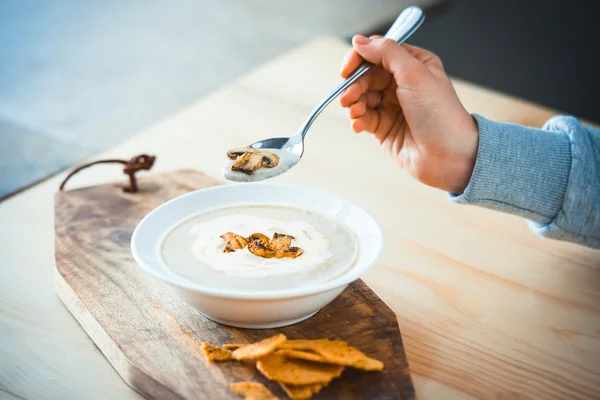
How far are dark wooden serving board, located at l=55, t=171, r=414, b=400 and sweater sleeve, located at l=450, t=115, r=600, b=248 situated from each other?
0.29 metres

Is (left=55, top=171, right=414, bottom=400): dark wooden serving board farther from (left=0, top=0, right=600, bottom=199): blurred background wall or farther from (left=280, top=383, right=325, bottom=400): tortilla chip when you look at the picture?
(left=0, top=0, right=600, bottom=199): blurred background wall

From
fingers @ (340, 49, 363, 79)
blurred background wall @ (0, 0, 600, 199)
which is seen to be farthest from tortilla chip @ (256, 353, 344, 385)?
blurred background wall @ (0, 0, 600, 199)

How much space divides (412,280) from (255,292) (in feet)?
1.15

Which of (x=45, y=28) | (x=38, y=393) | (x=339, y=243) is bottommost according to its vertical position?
(x=45, y=28)

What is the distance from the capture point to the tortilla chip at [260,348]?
80 centimetres

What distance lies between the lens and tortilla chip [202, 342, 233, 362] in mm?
829

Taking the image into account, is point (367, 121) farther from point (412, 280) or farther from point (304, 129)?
point (412, 280)

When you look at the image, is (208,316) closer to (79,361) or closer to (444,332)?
(79,361)

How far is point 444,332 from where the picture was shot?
0.97 meters

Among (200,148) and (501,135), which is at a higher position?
(501,135)

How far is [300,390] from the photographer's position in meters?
0.78

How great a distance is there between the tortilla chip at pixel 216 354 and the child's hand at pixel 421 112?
509 mm

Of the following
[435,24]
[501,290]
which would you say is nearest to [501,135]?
[501,290]

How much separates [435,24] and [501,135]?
1818 mm
